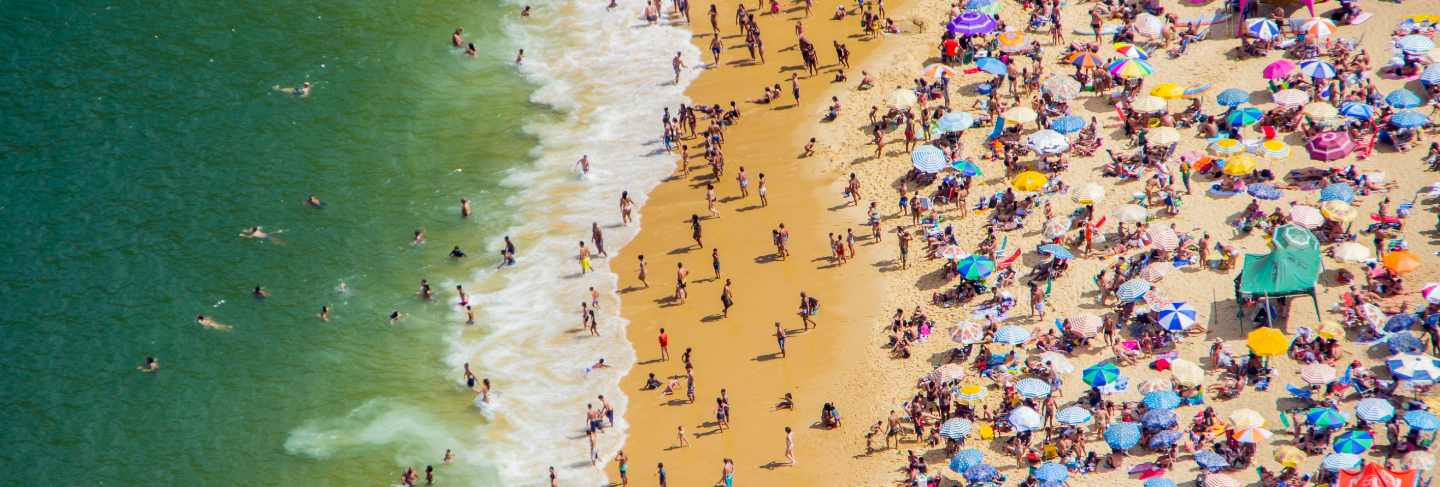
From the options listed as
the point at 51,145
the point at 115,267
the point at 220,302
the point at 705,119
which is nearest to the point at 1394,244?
the point at 705,119

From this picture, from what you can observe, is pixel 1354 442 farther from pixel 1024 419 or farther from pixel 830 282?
pixel 830 282

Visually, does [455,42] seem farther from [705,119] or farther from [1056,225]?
[1056,225]

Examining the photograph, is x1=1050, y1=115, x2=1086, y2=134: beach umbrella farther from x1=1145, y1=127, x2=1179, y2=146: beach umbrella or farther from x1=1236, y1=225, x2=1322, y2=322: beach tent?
x1=1236, y1=225, x2=1322, y2=322: beach tent

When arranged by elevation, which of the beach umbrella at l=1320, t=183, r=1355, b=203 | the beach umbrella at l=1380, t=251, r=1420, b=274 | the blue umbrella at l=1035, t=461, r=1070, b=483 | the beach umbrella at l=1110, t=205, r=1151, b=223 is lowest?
the blue umbrella at l=1035, t=461, r=1070, b=483

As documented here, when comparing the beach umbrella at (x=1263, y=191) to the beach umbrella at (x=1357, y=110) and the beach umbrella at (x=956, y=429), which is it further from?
the beach umbrella at (x=956, y=429)

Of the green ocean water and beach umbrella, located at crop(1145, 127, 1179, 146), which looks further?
beach umbrella, located at crop(1145, 127, 1179, 146)

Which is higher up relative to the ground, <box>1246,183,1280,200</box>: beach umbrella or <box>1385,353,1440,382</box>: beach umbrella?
<box>1246,183,1280,200</box>: beach umbrella

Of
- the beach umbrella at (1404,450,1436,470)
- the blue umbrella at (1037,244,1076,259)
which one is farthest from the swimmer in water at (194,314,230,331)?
the beach umbrella at (1404,450,1436,470)
